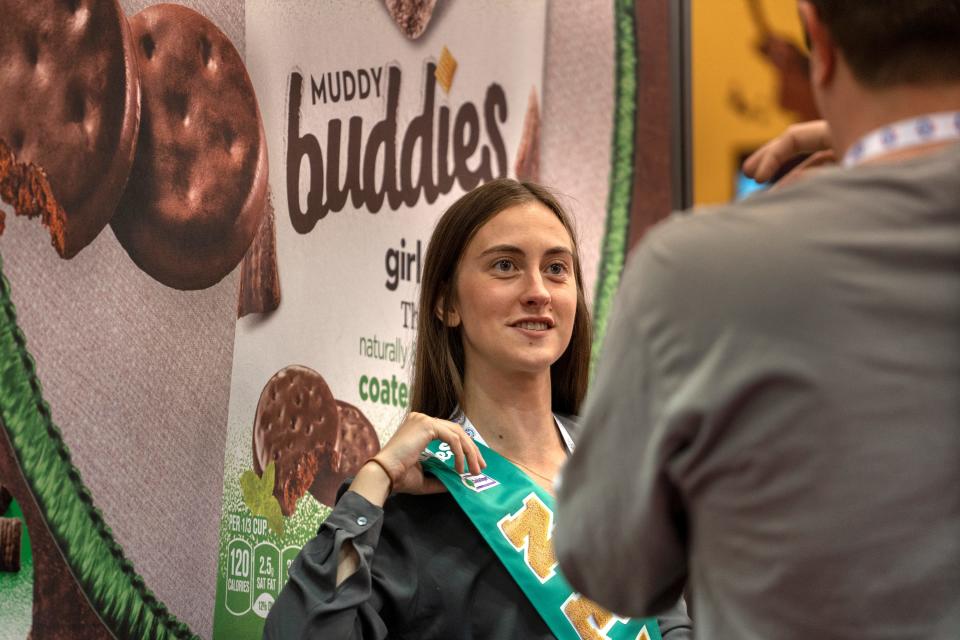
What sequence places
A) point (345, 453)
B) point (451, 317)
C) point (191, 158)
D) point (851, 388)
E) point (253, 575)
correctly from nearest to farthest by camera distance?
1. point (851, 388)
2. point (451, 317)
3. point (191, 158)
4. point (253, 575)
5. point (345, 453)

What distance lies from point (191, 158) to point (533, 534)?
95 centimetres

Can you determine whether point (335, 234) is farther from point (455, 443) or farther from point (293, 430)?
point (455, 443)

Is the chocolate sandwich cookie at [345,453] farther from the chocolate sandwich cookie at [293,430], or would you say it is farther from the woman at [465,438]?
the woman at [465,438]

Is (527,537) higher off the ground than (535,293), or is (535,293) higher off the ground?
(535,293)

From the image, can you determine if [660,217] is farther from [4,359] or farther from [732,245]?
[732,245]

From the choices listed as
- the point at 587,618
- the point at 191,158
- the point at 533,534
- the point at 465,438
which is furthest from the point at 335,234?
the point at 587,618

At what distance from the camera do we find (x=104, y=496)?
1.98 m

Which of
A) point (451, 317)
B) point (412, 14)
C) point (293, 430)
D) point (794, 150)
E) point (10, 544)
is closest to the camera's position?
point (794, 150)

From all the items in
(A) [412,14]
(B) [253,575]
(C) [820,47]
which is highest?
(A) [412,14]

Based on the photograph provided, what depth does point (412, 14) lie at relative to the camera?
267 centimetres

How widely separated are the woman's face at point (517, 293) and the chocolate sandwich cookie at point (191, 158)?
0.54 m

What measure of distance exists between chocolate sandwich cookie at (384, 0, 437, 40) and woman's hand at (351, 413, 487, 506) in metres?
1.18

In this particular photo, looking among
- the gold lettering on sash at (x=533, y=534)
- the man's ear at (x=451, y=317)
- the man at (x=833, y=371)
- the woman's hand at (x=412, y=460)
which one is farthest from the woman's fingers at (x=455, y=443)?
the man at (x=833, y=371)

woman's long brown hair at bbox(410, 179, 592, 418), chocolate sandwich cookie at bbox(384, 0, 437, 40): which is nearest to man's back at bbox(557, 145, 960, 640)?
woman's long brown hair at bbox(410, 179, 592, 418)
